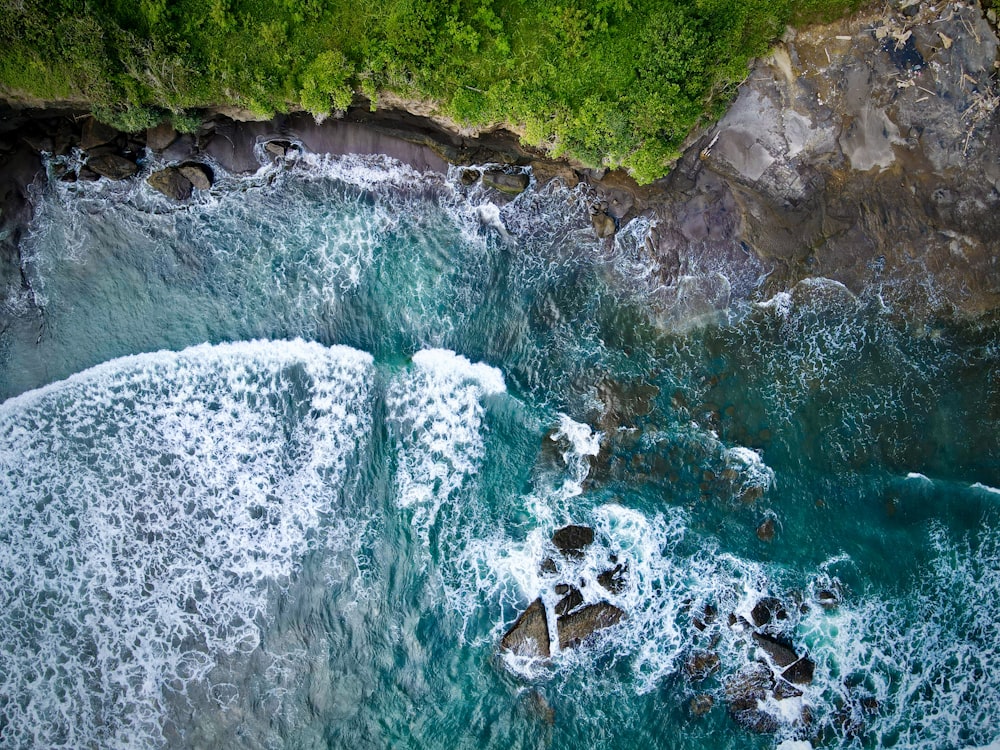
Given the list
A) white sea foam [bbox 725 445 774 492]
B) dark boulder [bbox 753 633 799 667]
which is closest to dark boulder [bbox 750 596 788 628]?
dark boulder [bbox 753 633 799 667]

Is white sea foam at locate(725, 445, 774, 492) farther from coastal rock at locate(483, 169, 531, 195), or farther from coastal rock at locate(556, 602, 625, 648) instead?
coastal rock at locate(483, 169, 531, 195)

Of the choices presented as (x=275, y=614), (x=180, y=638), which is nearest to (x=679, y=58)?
(x=275, y=614)

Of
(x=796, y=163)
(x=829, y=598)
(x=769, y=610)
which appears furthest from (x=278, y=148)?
(x=829, y=598)

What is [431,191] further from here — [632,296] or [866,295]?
[866,295]

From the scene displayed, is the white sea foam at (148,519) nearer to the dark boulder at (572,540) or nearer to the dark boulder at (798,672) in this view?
the dark boulder at (572,540)

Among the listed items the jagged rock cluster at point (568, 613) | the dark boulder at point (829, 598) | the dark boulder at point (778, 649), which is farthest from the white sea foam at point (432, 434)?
the dark boulder at point (829, 598)

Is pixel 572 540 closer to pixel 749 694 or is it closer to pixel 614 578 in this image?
pixel 614 578
